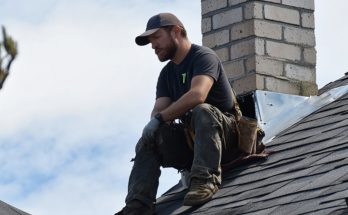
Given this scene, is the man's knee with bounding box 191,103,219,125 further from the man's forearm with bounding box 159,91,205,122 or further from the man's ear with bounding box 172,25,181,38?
the man's ear with bounding box 172,25,181,38

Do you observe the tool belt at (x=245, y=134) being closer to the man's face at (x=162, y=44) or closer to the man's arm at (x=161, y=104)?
the man's arm at (x=161, y=104)

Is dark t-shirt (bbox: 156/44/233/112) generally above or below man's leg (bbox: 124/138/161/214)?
above

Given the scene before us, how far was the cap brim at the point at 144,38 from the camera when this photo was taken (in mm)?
5789

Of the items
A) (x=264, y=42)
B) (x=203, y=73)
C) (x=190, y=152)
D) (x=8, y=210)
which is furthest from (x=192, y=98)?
(x=8, y=210)

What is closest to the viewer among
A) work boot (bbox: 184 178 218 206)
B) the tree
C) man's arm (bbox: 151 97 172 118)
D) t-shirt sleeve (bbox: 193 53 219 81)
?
the tree

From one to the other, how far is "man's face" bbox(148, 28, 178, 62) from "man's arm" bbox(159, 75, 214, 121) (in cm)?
35

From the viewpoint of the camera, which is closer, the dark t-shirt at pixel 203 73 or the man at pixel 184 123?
the man at pixel 184 123

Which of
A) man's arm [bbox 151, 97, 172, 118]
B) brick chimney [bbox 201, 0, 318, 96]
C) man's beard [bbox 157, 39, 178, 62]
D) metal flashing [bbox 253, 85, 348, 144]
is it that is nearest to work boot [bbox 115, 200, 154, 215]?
man's arm [bbox 151, 97, 172, 118]

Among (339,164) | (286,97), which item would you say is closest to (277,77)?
(286,97)

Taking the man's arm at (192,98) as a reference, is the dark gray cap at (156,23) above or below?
above

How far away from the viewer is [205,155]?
17.3ft

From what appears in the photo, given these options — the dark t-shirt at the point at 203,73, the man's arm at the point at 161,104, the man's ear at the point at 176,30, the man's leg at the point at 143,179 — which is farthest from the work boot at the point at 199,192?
the man's ear at the point at 176,30

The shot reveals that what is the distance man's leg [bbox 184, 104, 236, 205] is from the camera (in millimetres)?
5211

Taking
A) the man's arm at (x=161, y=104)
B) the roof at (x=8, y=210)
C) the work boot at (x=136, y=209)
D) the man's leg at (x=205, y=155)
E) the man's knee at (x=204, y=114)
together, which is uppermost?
the man's arm at (x=161, y=104)
